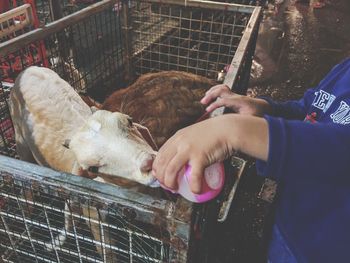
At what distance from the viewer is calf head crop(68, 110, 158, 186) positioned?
202 centimetres

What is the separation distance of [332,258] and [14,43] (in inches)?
94.3

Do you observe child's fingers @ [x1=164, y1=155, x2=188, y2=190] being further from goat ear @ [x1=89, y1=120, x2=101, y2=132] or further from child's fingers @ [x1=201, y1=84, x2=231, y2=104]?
goat ear @ [x1=89, y1=120, x2=101, y2=132]

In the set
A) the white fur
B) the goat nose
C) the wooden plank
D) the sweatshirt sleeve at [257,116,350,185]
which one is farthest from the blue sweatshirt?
the wooden plank

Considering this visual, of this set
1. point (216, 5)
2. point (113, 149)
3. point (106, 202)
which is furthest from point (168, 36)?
point (106, 202)

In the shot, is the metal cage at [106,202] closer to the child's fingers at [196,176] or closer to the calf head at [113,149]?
the child's fingers at [196,176]

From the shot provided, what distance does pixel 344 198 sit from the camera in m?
1.53

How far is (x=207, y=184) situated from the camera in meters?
1.09

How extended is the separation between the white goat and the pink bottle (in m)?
1.10

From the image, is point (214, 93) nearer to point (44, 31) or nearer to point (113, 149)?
point (113, 149)

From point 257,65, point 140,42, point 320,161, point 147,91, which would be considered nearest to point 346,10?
point 257,65

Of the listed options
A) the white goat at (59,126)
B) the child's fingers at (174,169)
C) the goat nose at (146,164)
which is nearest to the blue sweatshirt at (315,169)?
the child's fingers at (174,169)

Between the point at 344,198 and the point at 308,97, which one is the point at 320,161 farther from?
the point at 308,97

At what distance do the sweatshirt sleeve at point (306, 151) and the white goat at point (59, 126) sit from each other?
117cm

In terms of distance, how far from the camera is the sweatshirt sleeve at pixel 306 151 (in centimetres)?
108
